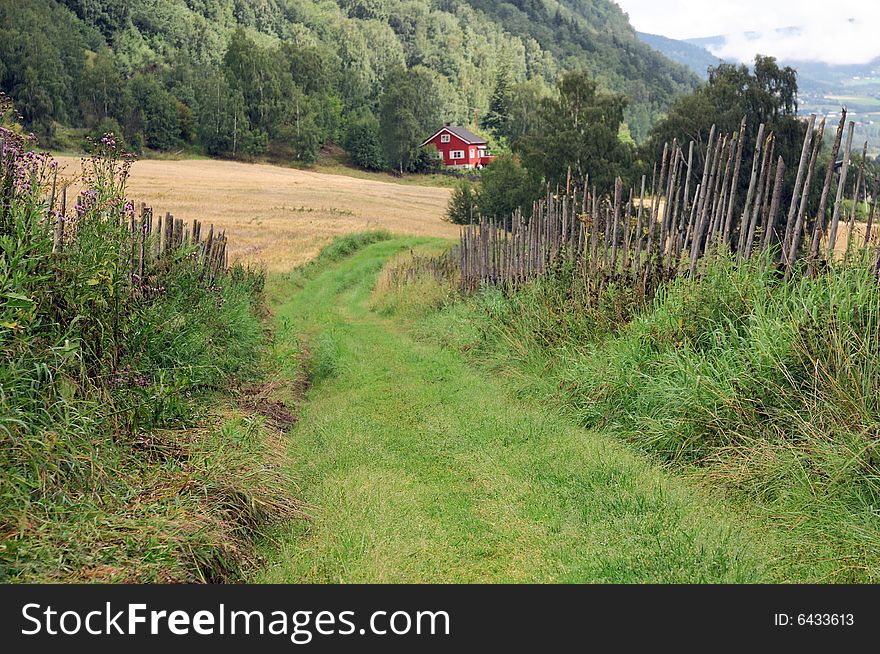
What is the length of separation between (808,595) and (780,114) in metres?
40.6

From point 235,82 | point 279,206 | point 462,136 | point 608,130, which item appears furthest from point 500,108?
point 608,130

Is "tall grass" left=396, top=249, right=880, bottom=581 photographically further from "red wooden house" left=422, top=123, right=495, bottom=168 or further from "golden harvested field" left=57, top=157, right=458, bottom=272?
"red wooden house" left=422, top=123, right=495, bottom=168

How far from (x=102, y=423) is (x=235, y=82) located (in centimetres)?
8626

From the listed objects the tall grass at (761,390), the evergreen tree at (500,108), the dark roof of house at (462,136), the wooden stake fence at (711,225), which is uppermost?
the evergreen tree at (500,108)

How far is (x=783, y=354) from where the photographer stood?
5.80 m

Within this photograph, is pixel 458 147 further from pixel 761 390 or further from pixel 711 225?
pixel 761 390

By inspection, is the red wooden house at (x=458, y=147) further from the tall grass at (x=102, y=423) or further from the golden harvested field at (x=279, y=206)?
the tall grass at (x=102, y=423)

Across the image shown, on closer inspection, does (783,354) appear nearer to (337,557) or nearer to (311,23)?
(337,557)

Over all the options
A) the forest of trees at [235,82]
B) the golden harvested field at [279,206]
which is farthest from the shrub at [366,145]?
the golden harvested field at [279,206]

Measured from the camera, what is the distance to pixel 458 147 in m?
92.4

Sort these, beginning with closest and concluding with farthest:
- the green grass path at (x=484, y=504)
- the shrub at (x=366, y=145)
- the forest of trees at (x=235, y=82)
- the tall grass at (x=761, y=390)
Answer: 1. the green grass path at (x=484, y=504)
2. the tall grass at (x=761, y=390)
3. the forest of trees at (x=235, y=82)
4. the shrub at (x=366, y=145)

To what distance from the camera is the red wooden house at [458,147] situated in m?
91.8

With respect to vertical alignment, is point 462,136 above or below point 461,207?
above

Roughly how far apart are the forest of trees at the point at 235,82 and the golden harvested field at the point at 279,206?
6.63 m
